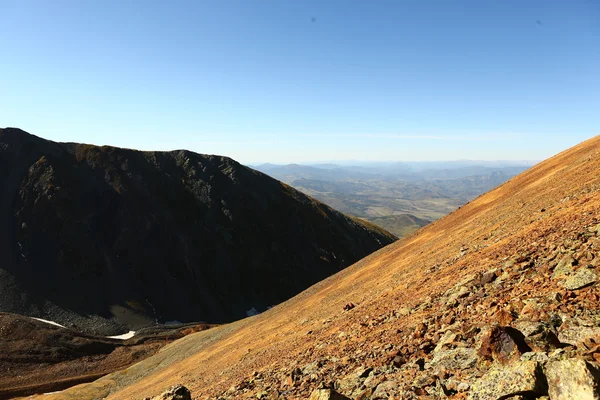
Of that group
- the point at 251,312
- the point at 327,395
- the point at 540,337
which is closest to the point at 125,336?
the point at 251,312

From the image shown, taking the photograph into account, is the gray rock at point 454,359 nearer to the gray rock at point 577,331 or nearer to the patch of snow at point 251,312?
the gray rock at point 577,331

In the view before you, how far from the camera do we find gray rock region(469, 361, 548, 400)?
664 centimetres

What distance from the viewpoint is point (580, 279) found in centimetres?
977

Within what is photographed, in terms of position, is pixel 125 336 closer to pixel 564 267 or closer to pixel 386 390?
pixel 386 390

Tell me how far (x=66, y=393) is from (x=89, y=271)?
5211cm

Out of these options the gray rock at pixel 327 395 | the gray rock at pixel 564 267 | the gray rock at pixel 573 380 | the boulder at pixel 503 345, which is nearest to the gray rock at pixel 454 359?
the boulder at pixel 503 345

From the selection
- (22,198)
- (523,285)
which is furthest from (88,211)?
(523,285)

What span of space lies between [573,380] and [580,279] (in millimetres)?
5101

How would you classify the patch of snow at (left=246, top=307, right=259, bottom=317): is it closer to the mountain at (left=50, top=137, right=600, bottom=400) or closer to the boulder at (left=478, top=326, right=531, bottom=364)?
the mountain at (left=50, top=137, right=600, bottom=400)

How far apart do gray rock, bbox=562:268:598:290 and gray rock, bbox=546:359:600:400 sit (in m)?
4.35

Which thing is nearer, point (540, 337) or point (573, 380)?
point (573, 380)

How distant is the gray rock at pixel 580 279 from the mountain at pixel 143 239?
87.7 m

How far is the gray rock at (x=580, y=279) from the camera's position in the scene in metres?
9.51

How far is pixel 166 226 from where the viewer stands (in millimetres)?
107938
